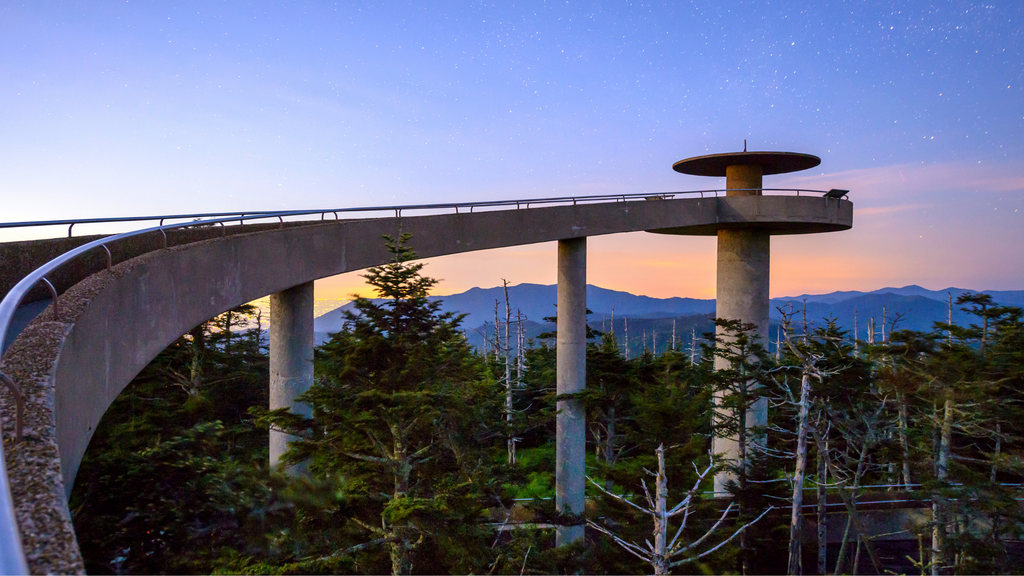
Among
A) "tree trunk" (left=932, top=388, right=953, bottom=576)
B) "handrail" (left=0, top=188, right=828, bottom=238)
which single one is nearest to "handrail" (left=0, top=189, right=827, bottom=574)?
"handrail" (left=0, top=188, right=828, bottom=238)

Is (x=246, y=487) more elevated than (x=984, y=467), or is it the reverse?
(x=246, y=487)

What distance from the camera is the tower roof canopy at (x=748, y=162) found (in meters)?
19.1

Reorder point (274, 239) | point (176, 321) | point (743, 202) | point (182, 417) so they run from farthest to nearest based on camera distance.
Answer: point (743, 202)
point (182, 417)
point (274, 239)
point (176, 321)

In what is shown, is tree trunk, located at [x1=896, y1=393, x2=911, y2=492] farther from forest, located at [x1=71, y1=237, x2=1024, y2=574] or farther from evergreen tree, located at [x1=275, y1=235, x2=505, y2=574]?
evergreen tree, located at [x1=275, y1=235, x2=505, y2=574]

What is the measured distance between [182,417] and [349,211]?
24.8ft

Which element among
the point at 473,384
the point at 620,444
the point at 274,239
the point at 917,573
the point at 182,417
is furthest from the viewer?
the point at 620,444

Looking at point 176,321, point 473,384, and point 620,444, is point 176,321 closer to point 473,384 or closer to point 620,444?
point 473,384

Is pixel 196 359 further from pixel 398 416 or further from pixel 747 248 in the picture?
pixel 747 248

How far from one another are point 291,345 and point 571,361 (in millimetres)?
8005

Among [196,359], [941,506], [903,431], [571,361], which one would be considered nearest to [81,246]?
[196,359]

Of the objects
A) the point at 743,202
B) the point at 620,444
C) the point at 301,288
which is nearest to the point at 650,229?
the point at 743,202

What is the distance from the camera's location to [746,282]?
19922 mm

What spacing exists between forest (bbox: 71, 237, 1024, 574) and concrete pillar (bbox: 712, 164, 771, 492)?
1.09 metres

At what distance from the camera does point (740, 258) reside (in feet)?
65.7
